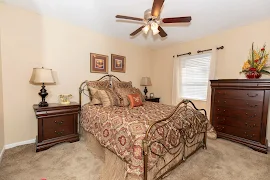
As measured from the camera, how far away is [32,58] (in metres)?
2.51

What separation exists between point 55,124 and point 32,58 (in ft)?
4.33

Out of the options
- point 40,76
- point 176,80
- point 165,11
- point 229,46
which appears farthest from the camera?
point 176,80

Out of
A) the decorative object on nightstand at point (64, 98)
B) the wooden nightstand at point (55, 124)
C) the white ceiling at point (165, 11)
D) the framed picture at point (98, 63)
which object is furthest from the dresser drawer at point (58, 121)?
the white ceiling at point (165, 11)

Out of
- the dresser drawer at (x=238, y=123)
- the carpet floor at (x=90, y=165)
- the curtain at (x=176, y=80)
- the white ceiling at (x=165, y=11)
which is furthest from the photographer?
the curtain at (x=176, y=80)

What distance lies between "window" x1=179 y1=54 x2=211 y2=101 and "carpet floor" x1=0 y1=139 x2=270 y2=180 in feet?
5.18

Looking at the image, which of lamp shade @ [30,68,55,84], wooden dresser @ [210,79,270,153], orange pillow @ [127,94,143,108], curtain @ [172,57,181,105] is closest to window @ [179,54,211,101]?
curtain @ [172,57,181,105]

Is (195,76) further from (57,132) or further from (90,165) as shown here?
(57,132)

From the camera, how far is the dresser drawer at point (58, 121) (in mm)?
2313

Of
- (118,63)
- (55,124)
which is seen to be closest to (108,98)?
(55,124)

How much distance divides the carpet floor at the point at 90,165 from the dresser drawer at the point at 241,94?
943 millimetres

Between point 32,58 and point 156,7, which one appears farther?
point 32,58

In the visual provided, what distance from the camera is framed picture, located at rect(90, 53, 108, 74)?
3293 millimetres

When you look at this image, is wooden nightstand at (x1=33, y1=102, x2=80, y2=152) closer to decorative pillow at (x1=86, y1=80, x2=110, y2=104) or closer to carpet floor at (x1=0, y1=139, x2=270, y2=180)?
carpet floor at (x1=0, y1=139, x2=270, y2=180)

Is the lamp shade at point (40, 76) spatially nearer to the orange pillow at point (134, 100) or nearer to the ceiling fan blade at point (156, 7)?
the orange pillow at point (134, 100)
